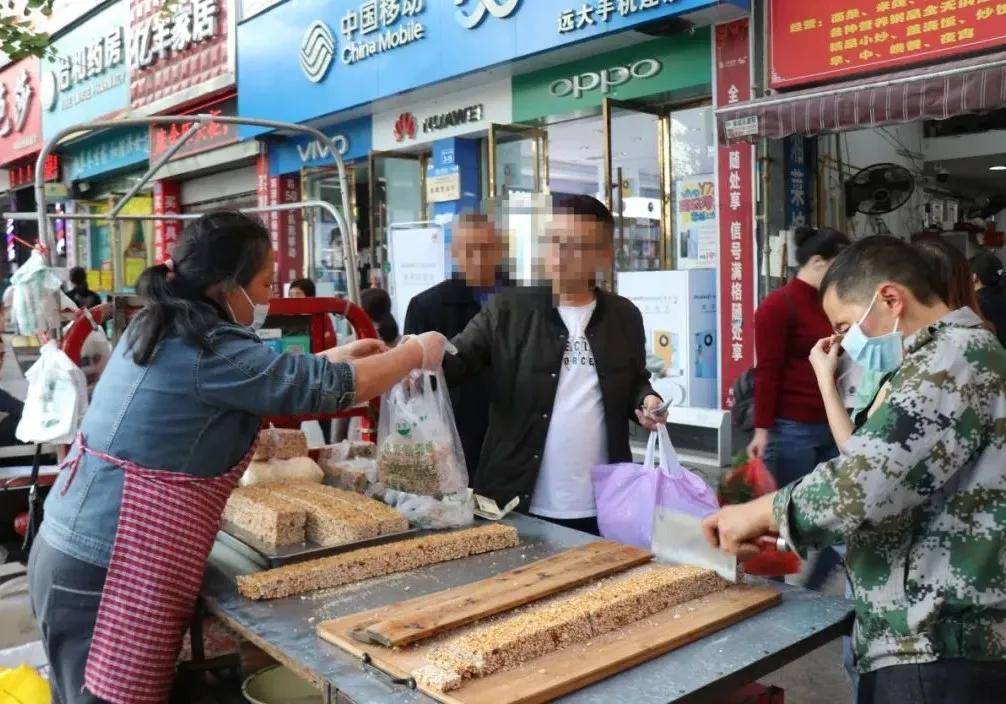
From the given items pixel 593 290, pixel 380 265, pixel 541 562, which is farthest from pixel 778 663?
pixel 380 265

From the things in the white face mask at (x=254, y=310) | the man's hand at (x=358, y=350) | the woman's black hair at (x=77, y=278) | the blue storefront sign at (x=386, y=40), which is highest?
the blue storefront sign at (x=386, y=40)

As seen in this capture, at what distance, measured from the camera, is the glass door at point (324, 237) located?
11023mm

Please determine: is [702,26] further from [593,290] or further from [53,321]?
[53,321]

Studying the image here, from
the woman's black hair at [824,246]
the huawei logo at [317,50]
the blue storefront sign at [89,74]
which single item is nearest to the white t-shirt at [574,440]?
the woman's black hair at [824,246]

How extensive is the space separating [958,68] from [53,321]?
4723mm

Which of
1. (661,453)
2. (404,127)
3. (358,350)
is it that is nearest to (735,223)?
(404,127)

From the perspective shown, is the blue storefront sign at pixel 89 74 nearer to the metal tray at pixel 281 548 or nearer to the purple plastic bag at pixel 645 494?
the metal tray at pixel 281 548

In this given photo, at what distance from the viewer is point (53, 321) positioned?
3158 mm

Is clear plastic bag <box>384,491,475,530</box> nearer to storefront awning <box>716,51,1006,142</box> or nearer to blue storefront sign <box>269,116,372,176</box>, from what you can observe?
Answer: storefront awning <box>716,51,1006,142</box>

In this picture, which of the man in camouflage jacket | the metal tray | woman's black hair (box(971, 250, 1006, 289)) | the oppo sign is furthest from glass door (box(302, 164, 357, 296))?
the man in camouflage jacket

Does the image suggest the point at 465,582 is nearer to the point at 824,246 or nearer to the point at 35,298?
the point at 35,298

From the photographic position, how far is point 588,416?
2654 mm

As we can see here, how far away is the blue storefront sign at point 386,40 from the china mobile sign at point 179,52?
0.53m

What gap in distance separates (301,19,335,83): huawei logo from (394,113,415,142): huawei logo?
1108mm
